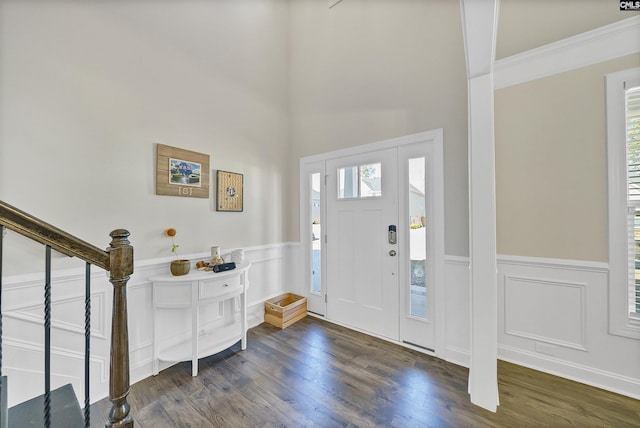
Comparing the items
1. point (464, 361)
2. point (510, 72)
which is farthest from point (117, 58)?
point (464, 361)

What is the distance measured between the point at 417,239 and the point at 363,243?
59cm

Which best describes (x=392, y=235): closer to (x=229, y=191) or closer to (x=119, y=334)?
(x=229, y=191)

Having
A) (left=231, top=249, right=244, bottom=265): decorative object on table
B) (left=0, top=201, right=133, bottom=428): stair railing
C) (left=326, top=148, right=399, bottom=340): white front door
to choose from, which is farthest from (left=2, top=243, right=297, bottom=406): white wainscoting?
(left=326, top=148, right=399, bottom=340): white front door

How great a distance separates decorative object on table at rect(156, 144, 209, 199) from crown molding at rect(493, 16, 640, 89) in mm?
2908

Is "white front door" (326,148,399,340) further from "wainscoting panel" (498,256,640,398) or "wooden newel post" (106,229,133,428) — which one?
"wooden newel post" (106,229,133,428)

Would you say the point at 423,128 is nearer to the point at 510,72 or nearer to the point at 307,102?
the point at 510,72

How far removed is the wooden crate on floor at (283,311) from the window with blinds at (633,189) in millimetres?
2908

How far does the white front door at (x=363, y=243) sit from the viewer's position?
2.69 metres

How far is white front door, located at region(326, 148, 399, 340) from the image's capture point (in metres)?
2.69

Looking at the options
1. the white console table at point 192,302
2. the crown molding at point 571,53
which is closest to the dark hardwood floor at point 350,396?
the white console table at point 192,302

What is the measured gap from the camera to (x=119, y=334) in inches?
46.5

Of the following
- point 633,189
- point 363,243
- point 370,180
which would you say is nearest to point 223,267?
point 363,243

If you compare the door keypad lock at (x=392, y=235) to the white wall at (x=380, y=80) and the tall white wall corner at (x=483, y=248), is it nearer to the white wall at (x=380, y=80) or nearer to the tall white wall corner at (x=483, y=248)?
the white wall at (x=380, y=80)

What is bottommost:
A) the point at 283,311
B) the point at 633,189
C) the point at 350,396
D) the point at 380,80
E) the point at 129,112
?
the point at 350,396
